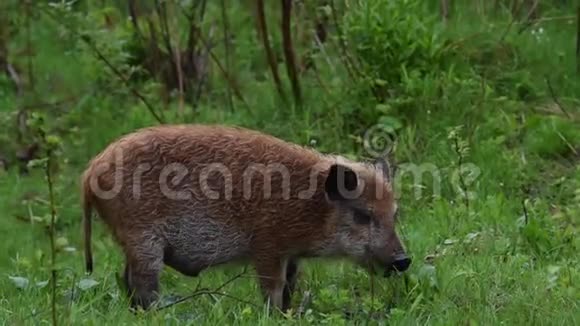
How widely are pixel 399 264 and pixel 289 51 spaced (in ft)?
11.4

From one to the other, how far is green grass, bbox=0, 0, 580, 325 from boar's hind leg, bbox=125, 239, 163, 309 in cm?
8

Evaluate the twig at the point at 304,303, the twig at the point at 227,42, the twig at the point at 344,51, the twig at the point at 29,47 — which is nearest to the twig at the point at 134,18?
the twig at the point at 227,42

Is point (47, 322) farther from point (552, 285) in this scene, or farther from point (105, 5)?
point (105, 5)

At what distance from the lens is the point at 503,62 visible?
10109mm

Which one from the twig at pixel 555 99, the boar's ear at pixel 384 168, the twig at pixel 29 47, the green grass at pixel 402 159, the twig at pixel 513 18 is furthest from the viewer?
the twig at pixel 29 47

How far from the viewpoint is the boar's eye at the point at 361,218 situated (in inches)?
263

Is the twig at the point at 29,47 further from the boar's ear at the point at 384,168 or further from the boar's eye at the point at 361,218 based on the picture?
the boar's eye at the point at 361,218

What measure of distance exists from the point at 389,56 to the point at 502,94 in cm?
105

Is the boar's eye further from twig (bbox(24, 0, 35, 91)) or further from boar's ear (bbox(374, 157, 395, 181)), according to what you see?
twig (bbox(24, 0, 35, 91))

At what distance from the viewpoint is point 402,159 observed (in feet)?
29.8

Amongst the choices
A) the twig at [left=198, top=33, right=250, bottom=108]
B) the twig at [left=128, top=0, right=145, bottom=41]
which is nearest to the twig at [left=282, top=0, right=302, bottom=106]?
the twig at [left=198, top=33, right=250, bottom=108]

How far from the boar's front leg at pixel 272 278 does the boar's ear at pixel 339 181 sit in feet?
1.37

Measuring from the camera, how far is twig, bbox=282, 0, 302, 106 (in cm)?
948

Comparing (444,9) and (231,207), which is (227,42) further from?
(231,207)
